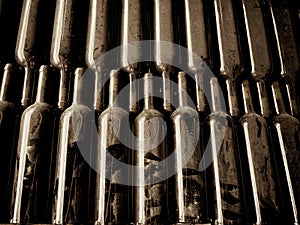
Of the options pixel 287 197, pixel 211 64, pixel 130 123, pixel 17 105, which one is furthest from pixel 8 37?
pixel 287 197

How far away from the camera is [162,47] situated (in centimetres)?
92

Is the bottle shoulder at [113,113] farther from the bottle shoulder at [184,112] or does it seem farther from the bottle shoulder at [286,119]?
the bottle shoulder at [286,119]

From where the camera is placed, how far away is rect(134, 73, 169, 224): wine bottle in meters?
0.73

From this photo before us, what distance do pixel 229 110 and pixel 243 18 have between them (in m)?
0.29

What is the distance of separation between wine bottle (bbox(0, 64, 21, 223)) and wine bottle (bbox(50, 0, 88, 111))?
92mm

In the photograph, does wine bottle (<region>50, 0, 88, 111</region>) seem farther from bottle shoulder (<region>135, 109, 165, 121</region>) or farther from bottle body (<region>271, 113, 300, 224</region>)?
bottle body (<region>271, 113, 300, 224</region>)

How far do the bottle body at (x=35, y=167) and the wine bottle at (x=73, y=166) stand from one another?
0.06 ft

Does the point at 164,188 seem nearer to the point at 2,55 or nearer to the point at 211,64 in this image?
the point at 211,64

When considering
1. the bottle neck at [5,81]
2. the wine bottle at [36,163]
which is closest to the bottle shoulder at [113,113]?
the wine bottle at [36,163]

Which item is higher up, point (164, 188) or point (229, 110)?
point (229, 110)

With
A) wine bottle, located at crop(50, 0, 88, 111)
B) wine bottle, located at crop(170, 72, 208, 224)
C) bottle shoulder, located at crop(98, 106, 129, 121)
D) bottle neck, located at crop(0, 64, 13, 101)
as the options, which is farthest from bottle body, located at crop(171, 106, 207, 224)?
bottle neck, located at crop(0, 64, 13, 101)

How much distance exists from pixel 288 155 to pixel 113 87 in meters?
0.40

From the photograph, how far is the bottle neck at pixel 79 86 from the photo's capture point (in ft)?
2.72

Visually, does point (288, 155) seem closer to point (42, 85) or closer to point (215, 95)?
point (215, 95)
